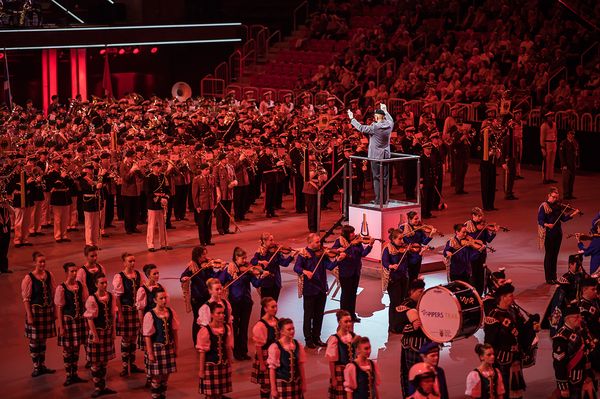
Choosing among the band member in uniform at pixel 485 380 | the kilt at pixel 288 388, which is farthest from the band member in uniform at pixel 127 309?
the band member in uniform at pixel 485 380

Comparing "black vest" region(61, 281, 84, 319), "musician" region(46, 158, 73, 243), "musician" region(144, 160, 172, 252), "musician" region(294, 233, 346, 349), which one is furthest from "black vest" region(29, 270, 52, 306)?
"musician" region(46, 158, 73, 243)

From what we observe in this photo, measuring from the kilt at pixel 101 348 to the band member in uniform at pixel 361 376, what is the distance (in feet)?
12.0

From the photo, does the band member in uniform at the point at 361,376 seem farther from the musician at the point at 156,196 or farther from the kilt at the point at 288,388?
the musician at the point at 156,196

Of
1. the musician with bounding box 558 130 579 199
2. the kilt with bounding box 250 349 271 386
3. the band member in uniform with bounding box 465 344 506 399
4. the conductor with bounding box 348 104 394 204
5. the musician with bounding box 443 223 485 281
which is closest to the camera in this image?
the band member in uniform with bounding box 465 344 506 399

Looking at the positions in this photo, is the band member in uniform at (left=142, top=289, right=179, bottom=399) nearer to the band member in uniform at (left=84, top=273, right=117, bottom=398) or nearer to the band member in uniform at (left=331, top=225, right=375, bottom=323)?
the band member in uniform at (left=84, top=273, right=117, bottom=398)

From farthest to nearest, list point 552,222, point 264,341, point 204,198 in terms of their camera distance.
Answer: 1. point 204,198
2. point 552,222
3. point 264,341

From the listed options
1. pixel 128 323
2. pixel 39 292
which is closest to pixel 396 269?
pixel 128 323

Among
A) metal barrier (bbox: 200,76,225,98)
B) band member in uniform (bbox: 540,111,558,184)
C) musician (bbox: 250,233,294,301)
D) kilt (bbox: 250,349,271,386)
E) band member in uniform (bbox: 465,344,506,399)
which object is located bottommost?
kilt (bbox: 250,349,271,386)

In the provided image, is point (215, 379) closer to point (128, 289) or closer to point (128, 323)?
point (128, 323)

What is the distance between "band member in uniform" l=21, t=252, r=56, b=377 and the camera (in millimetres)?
15047

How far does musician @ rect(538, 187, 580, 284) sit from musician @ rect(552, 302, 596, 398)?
538cm

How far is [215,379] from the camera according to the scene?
44.7 feet

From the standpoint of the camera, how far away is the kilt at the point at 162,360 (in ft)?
45.4

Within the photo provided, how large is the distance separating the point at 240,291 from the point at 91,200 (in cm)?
733
